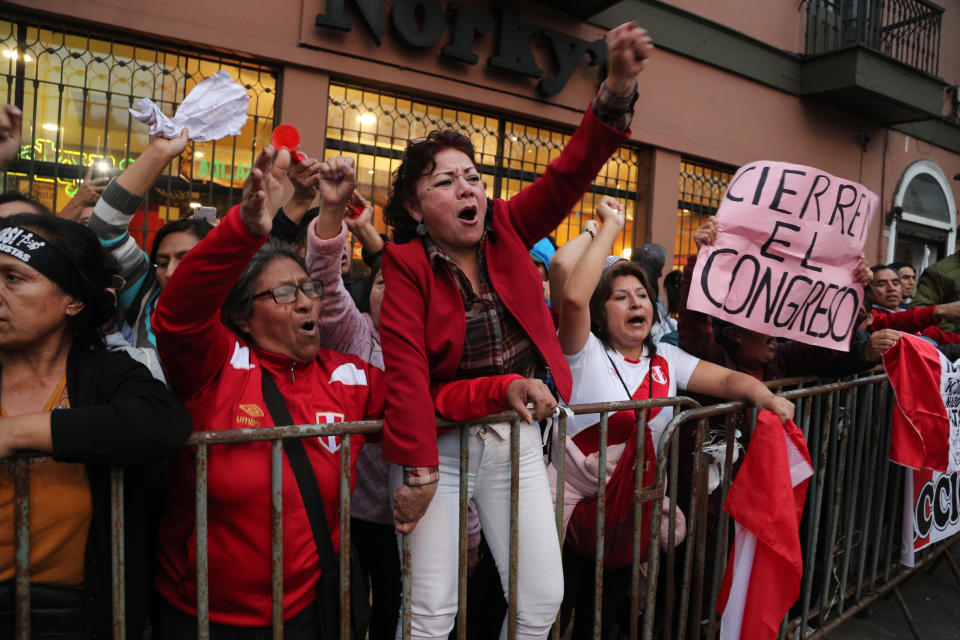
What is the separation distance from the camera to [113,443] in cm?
146

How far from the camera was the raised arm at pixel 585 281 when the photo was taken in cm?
218

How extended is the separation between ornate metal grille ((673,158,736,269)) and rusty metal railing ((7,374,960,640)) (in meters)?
5.49

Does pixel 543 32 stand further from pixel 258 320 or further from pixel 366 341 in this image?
pixel 258 320

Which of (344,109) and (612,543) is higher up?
(344,109)

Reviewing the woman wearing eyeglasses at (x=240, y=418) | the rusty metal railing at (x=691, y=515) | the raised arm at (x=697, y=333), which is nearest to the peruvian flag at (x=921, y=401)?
the rusty metal railing at (x=691, y=515)

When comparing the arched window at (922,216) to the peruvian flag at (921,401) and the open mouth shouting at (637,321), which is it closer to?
the peruvian flag at (921,401)

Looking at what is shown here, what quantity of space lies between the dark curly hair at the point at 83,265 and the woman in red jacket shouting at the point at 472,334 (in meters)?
0.79

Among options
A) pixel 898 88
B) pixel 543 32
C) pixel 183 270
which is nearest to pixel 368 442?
pixel 183 270

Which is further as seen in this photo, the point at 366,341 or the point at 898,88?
the point at 898,88

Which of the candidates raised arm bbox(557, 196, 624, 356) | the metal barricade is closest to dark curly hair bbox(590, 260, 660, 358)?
raised arm bbox(557, 196, 624, 356)

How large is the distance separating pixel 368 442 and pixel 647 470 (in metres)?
1.01

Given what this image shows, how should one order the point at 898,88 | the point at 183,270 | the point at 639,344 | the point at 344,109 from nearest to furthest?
the point at 183,270
the point at 639,344
the point at 344,109
the point at 898,88

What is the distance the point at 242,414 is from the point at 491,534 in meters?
0.85

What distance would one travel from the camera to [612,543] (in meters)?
2.35
